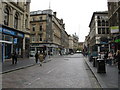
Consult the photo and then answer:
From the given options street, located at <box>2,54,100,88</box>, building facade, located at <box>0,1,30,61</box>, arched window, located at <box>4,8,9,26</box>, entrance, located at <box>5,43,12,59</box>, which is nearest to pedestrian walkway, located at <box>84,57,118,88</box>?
street, located at <box>2,54,100,88</box>

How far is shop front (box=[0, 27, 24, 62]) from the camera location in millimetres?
19734

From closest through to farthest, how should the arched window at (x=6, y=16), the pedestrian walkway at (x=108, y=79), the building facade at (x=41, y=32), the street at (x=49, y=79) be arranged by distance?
the pedestrian walkway at (x=108, y=79)
the street at (x=49, y=79)
the arched window at (x=6, y=16)
the building facade at (x=41, y=32)

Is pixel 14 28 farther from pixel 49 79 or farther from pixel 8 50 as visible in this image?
pixel 49 79

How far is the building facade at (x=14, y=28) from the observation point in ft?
65.0

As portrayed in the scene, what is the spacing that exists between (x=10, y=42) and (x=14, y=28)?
4.87 m

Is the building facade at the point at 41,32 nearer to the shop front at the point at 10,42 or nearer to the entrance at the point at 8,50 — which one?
the shop front at the point at 10,42

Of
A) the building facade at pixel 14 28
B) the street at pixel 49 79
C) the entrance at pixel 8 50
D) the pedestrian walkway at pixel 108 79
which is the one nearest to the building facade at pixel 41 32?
the building facade at pixel 14 28

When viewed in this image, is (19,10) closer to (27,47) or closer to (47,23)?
(27,47)

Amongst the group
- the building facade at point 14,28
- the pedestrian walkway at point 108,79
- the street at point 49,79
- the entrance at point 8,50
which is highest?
the building facade at point 14,28

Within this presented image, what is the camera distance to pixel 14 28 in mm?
22859

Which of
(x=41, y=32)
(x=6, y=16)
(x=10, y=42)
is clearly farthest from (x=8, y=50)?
(x=41, y=32)

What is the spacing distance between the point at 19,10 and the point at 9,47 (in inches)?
298

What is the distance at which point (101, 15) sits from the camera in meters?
47.9

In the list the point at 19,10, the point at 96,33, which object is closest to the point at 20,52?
the point at 19,10
